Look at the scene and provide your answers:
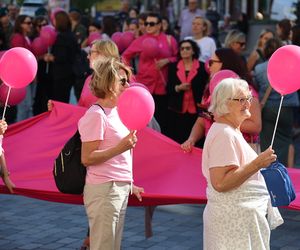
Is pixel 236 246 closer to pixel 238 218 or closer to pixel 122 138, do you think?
pixel 238 218

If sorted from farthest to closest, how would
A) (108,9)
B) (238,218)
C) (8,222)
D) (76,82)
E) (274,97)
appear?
(108,9)
(76,82)
(274,97)
(8,222)
(238,218)

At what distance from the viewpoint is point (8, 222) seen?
7.99 m

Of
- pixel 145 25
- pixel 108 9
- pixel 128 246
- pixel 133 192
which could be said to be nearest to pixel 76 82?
pixel 145 25

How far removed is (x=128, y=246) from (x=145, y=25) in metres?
4.81

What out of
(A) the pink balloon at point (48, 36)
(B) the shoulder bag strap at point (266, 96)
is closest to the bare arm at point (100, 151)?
(B) the shoulder bag strap at point (266, 96)

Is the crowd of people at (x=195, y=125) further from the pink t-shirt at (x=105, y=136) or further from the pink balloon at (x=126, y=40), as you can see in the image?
the pink balloon at (x=126, y=40)

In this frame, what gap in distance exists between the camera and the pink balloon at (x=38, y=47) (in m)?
13.0

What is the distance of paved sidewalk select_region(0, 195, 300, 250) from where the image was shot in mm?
7199

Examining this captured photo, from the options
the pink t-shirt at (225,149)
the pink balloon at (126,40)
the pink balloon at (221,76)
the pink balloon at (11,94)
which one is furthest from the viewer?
the pink balloon at (126,40)

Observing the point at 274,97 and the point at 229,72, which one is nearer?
the point at 229,72

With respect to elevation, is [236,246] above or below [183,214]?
above

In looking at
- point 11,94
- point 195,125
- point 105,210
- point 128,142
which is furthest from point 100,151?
point 11,94

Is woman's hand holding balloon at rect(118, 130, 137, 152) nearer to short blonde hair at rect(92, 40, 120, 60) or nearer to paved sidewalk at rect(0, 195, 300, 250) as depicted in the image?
short blonde hair at rect(92, 40, 120, 60)

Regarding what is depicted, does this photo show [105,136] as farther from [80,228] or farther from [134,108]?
[80,228]
